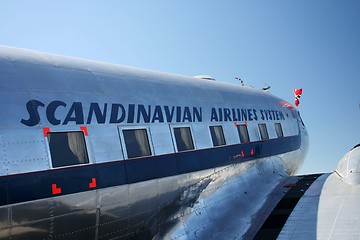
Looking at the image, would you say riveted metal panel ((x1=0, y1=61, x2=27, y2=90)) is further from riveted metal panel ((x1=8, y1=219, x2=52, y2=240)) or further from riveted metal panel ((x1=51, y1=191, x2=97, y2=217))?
riveted metal panel ((x1=8, y1=219, x2=52, y2=240))

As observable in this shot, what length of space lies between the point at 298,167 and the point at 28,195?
14.9 meters

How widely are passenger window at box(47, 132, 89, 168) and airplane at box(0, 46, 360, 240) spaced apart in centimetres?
2

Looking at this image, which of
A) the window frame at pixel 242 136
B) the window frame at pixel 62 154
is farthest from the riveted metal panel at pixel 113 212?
the window frame at pixel 242 136

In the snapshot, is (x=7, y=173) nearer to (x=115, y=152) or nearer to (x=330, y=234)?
(x=115, y=152)

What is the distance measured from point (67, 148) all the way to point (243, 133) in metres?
6.84

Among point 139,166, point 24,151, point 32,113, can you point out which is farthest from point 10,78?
point 139,166

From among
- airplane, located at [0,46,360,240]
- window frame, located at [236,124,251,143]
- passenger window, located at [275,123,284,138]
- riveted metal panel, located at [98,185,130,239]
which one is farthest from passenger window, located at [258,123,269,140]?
riveted metal panel, located at [98,185,130,239]

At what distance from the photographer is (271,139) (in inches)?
607

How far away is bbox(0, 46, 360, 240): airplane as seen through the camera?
23.2ft

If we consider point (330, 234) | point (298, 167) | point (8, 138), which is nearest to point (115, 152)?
point (8, 138)

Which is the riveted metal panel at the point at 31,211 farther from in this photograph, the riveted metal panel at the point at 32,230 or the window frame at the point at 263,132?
the window frame at the point at 263,132

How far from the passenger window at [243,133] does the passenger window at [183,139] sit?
9.38 ft

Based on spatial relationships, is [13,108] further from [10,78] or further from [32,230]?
[32,230]

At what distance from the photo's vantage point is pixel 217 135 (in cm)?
1171
